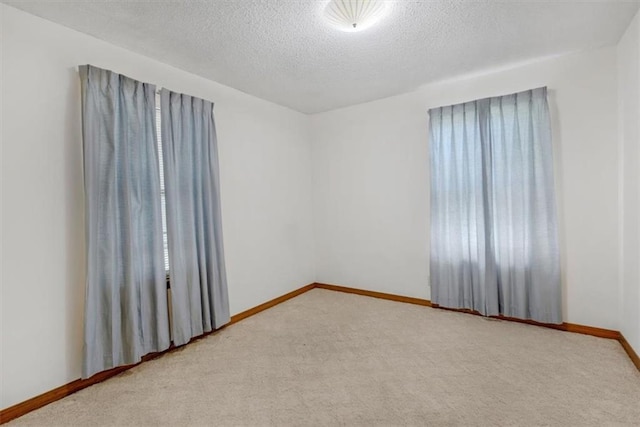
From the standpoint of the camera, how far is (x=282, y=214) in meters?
3.96

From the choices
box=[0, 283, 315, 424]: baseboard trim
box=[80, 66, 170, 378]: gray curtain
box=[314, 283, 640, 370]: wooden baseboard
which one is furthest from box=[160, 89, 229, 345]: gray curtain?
box=[314, 283, 640, 370]: wooden baseboard

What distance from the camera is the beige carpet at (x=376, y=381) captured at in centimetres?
179

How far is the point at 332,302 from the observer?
12.5 ft

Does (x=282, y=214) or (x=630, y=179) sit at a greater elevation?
(x=630, y=179)

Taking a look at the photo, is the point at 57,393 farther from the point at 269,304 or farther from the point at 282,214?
the point at 282,214

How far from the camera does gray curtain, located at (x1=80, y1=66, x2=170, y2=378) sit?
2102mm

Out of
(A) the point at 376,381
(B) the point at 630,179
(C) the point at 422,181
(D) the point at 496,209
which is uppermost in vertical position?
(C) the point at 422,181

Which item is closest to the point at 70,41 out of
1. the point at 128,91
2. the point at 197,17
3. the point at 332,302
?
the point at 128,91

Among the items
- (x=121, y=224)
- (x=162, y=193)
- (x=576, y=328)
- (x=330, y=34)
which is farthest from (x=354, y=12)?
(x=576, y=328)

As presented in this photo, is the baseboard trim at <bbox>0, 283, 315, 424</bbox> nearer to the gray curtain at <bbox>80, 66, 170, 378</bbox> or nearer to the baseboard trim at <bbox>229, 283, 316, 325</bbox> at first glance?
the gray curtain at <bbox>80, 66, 170, 378</bbox>

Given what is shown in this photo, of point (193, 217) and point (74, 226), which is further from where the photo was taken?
point (193, 217)

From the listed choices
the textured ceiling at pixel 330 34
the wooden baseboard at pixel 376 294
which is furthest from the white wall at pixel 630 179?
the wooden baseboard at pixel 376 294

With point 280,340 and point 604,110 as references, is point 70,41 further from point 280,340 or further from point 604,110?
point 604,110

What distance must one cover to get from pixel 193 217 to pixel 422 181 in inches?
95.8
